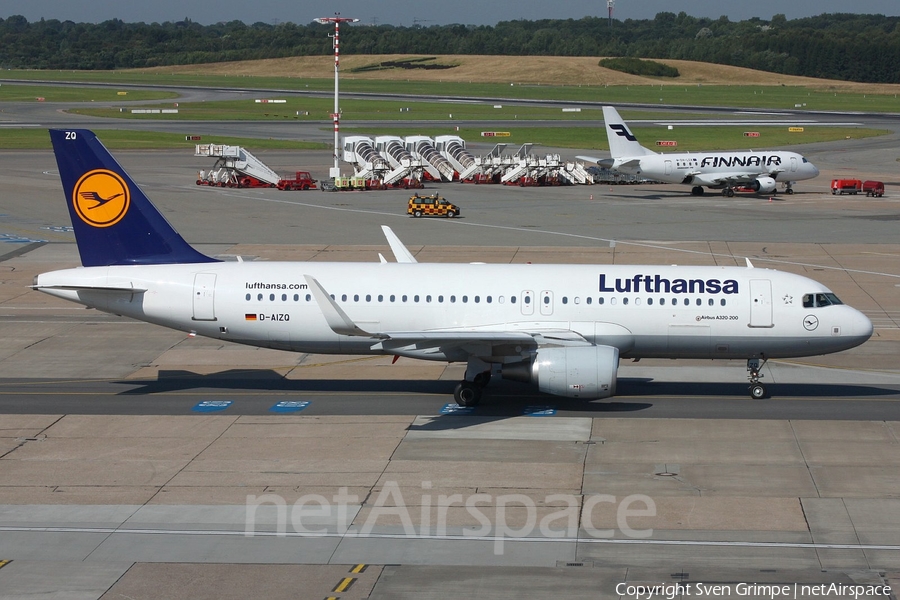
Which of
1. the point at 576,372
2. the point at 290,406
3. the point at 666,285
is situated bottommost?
the point at 290,406

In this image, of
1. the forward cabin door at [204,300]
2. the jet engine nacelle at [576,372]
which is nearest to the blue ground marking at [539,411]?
the jet engine nacelle at [576,372]

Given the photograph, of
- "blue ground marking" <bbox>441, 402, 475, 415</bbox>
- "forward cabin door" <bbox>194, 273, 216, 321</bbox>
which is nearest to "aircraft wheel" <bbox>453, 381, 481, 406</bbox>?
"blue ground marking" <bbox>441, 402, 475, 415</bbox>

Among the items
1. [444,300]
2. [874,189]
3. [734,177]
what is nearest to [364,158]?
[734,177]

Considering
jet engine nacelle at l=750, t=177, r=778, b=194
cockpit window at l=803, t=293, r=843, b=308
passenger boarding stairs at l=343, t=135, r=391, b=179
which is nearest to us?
cockpit window at l=803, t=293, r=843, b=308

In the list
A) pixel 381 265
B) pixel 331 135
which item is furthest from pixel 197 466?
pixel 331 135

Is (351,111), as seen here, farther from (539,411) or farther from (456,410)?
(539,411)

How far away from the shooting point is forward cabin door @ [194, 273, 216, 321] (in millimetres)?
31234

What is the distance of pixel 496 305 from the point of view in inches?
1225

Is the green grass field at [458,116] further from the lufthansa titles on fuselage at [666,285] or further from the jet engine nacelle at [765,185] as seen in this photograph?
the lufthansa titles on fuselage at [666,285]

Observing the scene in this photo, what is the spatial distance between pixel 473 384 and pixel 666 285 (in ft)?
21.4

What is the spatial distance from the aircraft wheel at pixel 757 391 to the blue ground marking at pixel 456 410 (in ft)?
28.3

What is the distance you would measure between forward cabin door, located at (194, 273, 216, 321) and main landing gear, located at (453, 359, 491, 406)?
7808 mm

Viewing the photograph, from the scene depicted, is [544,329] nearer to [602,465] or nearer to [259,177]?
[602,465]

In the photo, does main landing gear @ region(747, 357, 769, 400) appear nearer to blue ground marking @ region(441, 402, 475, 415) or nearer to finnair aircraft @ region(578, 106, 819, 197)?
blue ground marking @ region(441, 402, 475, 415)
